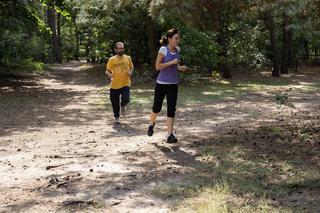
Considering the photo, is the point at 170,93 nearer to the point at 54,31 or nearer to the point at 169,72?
the point at 169,72

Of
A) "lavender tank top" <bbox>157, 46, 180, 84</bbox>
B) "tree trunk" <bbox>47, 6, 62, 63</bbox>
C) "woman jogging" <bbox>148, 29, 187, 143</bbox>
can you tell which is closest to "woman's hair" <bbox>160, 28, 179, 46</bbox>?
"woman jogging" <bbox>148, 29, 187, 143</bbox>

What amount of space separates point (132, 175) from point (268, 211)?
86.4 inches

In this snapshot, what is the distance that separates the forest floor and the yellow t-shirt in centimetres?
103

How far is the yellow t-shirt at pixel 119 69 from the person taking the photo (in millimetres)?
11367

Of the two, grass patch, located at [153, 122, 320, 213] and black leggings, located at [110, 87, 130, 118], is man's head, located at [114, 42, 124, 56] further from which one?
grass patch, located at [153, 122, 320, 213]

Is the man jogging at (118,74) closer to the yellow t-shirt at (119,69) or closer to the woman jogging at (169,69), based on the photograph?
the yellow t-shirt at (119,69)

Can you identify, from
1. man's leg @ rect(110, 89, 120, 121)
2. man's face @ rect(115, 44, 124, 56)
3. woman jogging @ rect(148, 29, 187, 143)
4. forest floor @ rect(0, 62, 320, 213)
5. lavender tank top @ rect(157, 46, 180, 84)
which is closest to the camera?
forest floor @ rect(0, 62, 320, 213)

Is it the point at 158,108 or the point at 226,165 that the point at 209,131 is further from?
the point at 226,165

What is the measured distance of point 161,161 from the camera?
7.38m

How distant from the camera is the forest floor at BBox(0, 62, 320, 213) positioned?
549cm

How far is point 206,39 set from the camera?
2266 centimetres

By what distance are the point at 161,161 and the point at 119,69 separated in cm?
452

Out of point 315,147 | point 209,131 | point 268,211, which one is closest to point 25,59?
point 209,131

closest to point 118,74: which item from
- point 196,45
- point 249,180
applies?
point 249,180
